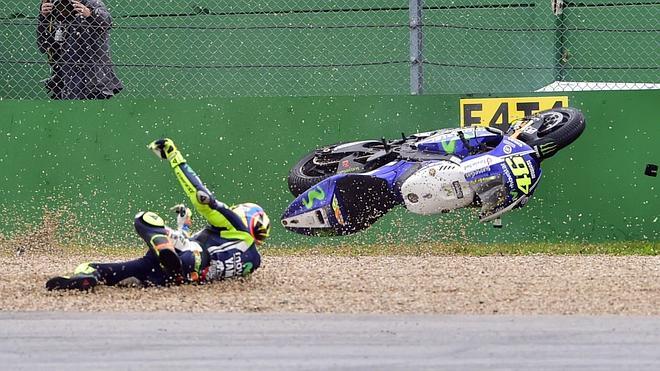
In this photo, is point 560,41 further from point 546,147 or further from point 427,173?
point 427,173

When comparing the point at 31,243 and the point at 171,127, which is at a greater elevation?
the point at 171,127

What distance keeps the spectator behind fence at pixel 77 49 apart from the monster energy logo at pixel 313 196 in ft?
5.77

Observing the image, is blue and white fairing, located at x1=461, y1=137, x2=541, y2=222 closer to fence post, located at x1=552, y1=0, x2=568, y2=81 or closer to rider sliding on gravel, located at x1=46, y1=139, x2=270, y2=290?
fence post, located at x1=552, y1=0, x2=568, y2=81

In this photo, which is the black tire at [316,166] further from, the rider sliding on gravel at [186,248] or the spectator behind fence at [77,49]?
the rider sliding on gravel at [186,248]

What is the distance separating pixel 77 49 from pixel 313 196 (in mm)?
2167

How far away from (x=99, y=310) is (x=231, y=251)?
40.8 inches

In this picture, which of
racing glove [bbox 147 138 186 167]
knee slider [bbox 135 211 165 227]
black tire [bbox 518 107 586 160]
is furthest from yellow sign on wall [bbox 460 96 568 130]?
knee slider [bbox 135 211 165 227]

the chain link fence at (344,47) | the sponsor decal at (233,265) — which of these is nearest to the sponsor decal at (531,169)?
the chain link fence at (344,47)

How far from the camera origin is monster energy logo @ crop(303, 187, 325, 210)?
9805 millimetres

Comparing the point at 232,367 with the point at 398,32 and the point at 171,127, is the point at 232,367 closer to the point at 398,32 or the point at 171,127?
the point at 171,127

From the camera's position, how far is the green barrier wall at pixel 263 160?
10055 millimetres

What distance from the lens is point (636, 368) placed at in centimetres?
551

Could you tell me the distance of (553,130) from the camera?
9.86 m

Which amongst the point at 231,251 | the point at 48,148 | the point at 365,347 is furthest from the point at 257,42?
the point at 365,347
